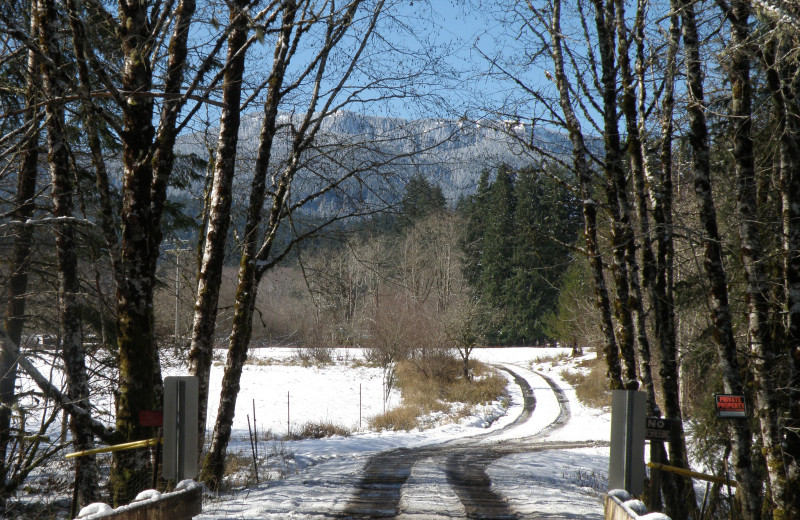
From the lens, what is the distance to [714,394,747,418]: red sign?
5906mm

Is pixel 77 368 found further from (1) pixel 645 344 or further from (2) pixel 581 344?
(2) pixel 581 344

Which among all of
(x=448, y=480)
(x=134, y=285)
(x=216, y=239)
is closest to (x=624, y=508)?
(x=134, y=285)

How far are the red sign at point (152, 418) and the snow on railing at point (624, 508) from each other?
3.33m

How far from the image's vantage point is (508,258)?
5984cm

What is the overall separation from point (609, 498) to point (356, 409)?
23.8 metres

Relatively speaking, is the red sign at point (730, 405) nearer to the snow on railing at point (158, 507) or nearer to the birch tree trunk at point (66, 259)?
the snow on railing at point (158, 507)

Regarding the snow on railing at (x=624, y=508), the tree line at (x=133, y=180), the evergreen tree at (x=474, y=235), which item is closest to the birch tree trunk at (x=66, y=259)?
the tree line at (x=133, y=180)

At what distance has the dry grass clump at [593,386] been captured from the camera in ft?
98.9

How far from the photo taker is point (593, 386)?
32.3m

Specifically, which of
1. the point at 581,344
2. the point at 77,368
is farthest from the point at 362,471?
the point at 581,344

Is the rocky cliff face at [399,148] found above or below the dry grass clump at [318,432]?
above

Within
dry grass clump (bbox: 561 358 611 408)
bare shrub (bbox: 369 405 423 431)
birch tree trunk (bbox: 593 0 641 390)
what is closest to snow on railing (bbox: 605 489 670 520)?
birch tree trunk (bbox: 593 0 641 390)

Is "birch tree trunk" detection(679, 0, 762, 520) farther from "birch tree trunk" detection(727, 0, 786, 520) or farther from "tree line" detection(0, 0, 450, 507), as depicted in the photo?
"tree line" detection(0, 0, 450, 507)

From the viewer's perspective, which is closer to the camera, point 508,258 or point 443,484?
point 443,484
